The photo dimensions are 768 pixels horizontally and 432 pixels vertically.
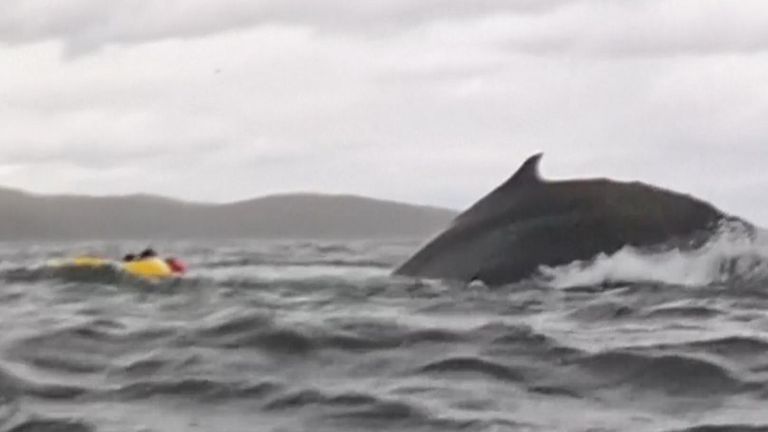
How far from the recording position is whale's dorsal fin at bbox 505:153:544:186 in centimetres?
1644

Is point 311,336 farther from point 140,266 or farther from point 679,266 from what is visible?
point 140,266

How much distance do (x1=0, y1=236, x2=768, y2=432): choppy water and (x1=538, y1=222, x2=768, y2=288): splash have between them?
0.04 metres

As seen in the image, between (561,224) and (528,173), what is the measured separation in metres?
0.70

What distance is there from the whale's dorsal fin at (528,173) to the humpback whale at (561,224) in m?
0.01

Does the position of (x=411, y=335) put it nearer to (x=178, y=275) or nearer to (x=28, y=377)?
(x=28, y=377)

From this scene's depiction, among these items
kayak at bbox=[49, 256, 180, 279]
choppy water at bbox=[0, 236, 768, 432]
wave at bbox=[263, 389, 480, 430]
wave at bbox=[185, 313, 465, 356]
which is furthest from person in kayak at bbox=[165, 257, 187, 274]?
wave at bbox=[263, 389, 480, 430]

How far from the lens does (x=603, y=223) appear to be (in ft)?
55.6

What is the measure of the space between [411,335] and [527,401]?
275 cm

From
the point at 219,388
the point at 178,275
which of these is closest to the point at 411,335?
the point at 219,388

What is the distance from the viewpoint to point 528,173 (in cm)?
1670

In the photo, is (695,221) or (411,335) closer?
(411,335)

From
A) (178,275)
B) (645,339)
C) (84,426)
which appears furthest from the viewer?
(178,275)

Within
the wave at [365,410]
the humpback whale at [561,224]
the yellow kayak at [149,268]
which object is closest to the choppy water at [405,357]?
the wave at [365,410]

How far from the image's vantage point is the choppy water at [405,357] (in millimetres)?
8422
